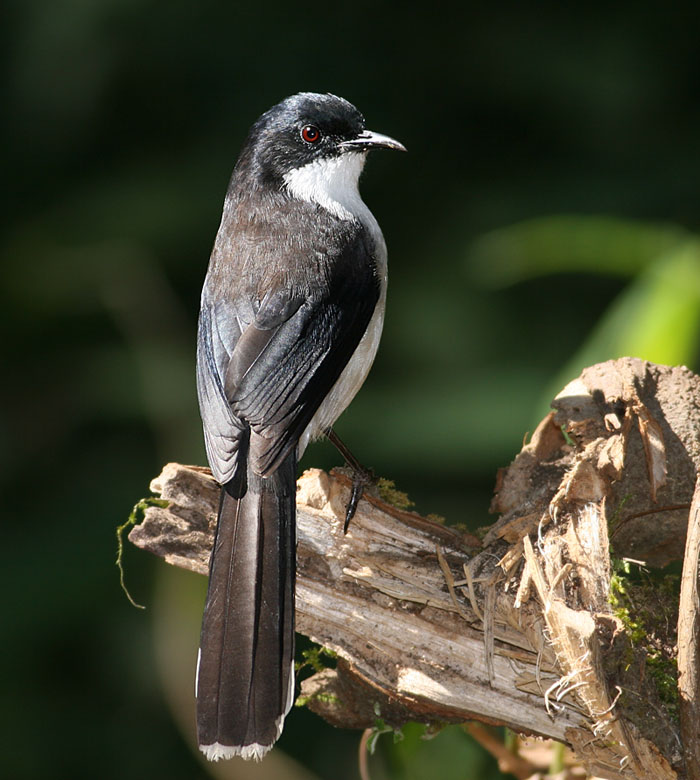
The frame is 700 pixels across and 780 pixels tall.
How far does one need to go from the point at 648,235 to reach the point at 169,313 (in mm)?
3260

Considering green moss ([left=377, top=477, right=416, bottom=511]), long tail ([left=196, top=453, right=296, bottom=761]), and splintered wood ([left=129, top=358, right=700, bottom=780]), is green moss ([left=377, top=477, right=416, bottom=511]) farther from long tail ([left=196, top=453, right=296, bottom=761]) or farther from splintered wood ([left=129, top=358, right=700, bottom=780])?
long tail ([left=196, top=453, right=296, bottom=761])

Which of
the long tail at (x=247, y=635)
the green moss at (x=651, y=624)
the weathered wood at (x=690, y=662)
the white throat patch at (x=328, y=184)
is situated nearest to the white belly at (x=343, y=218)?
the white throat patch at (x=328, y=184)

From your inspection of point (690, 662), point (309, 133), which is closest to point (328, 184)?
point (309, 133)

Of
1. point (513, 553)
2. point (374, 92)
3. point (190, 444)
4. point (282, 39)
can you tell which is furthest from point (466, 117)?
point (513, 553)

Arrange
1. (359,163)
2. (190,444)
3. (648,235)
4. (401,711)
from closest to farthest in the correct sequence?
1. (401,711)
2. (648,235)
3. (359,163)
4. (190,444)

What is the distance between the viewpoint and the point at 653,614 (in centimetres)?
321

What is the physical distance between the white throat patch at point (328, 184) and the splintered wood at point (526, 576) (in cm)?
125

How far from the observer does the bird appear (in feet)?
10.5

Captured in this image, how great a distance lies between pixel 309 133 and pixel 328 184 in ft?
0.75

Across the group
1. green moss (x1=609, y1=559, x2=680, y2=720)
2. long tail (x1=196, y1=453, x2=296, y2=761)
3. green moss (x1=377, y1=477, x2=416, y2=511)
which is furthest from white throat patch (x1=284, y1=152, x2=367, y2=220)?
green moss (x1=609, y1=559, x2=680, y2=720)

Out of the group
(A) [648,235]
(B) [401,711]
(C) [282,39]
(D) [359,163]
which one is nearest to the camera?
(B) [401,711]

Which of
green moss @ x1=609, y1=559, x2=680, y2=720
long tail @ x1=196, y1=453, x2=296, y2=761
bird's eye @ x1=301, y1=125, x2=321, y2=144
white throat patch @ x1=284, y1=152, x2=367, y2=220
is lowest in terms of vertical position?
long tail @ x1=196, y1=453, x2=296, y2=761

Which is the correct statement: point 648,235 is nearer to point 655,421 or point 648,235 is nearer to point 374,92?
point 655,421

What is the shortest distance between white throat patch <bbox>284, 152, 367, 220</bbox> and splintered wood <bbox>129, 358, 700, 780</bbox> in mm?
1250
